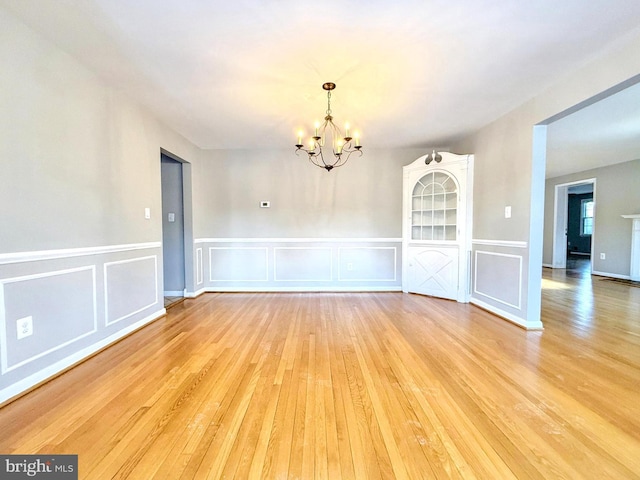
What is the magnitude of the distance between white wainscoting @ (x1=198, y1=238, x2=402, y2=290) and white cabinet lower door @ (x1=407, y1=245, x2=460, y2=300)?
10.7 inches

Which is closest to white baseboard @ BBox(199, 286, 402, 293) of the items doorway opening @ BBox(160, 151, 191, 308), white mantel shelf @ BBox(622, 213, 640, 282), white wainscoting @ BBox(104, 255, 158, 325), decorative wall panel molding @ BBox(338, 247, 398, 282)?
decorative wall panel molding @ BBox(338, 247, 398, 282)

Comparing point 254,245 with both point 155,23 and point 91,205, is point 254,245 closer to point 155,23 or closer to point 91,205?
point 91,205

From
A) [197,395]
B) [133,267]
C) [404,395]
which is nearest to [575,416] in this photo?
[404,395]

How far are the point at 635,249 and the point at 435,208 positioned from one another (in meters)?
4.75

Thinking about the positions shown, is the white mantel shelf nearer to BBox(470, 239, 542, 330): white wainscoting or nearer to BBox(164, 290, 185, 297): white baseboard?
BBox(470, 239, 542, 330): white wainscoting

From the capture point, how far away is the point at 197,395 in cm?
174

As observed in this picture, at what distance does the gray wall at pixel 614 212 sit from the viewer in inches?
221

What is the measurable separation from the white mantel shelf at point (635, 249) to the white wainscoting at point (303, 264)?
5.01m

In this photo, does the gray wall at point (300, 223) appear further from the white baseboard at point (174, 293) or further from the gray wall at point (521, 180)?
the gray wall at point (521, 180)

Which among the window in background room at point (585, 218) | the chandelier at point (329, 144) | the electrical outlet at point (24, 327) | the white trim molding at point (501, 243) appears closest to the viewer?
the electrical outlet at point (24, 327)

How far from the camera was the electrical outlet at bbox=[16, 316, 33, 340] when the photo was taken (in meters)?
1.77

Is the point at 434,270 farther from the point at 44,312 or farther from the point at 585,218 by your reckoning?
the point at 585,218

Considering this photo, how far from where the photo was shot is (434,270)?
4.20m

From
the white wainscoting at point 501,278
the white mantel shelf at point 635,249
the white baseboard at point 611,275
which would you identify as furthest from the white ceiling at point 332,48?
the white baseboard at point 611,275
